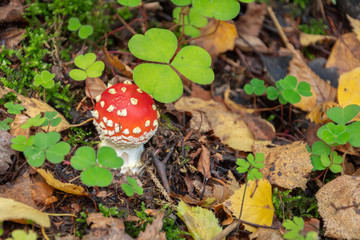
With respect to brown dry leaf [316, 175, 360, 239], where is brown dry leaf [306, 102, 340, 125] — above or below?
above

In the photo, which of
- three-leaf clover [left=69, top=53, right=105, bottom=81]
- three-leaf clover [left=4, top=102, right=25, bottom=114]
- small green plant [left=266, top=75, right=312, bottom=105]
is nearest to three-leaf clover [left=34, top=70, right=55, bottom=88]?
three-leaf clover [left=69, top=53, right=105, bottom=81]

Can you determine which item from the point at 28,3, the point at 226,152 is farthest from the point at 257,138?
the point at 28,3

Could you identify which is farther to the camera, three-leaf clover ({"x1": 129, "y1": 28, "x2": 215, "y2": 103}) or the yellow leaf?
three-leaf clover ({"x1": 129, "y1": 28, "x2": 215, "y2": 103})

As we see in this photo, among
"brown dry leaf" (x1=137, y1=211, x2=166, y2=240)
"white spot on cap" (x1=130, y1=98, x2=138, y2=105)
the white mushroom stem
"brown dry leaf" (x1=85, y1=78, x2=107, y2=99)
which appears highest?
"white spot on cap" (x1=130, y1=98, x2=138, y2=105)

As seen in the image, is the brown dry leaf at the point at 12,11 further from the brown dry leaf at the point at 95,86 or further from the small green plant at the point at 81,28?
the brown dry leaf at the point at 95,86

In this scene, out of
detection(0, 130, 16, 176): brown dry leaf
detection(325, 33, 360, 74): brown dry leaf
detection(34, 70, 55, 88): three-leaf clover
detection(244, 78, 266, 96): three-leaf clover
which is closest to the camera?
detection(0, 130, 16, 176): brown dry leaf

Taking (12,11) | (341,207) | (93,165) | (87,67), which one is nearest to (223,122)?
(341,207)

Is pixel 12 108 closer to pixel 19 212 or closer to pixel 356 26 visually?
pixel 19 212

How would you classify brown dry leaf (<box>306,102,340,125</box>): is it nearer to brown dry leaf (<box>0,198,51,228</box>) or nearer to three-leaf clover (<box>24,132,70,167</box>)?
three-leaf clover (<box>24,132,70,167</box>)

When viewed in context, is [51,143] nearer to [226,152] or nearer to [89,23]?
[226,152]
